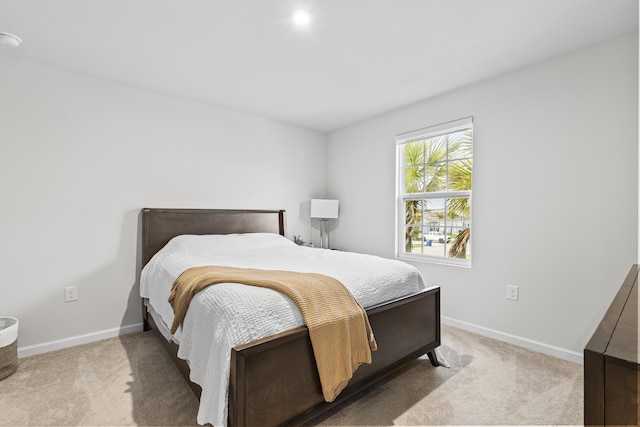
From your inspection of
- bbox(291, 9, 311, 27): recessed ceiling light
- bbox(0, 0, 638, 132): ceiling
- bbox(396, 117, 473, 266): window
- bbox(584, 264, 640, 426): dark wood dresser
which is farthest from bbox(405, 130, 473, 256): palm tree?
bbox(584, 264, 640, 426): dark wood dresser

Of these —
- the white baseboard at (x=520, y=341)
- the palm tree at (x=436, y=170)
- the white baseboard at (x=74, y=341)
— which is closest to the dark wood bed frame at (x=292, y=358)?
the white baseboard at (x=74, y=341)

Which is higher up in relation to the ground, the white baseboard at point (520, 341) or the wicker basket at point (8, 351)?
the wicker basket at point (8, 351)

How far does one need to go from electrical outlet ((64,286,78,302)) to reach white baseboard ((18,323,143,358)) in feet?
1.03

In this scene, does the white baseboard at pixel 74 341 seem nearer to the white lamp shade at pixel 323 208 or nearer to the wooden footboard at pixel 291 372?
A: the wooden footboard at pixel 291 372

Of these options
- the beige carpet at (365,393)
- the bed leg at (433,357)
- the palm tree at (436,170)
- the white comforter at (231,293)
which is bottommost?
the beige carpet at (365,393)

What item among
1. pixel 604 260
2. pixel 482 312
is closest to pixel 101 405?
pixel 482 312

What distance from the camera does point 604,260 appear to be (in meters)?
2.19

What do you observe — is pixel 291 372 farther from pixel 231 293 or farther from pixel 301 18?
pixel 301 18

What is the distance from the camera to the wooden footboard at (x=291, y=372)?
1274mm

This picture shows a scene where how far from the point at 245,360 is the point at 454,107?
2822mm

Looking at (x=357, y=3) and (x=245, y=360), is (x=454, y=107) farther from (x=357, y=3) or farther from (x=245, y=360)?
(x=245, y=360)

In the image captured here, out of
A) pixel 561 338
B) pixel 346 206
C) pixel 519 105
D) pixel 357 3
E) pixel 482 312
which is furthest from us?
pixel 346 206

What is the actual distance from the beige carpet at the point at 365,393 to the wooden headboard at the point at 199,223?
0.95 meters

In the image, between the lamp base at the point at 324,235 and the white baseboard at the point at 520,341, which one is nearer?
the white baseboard at the point at 520,341
